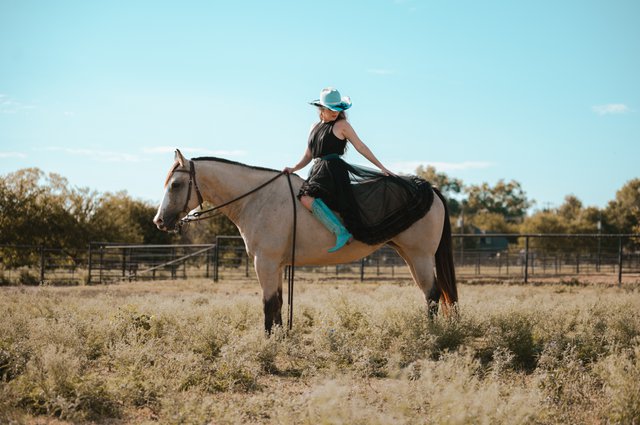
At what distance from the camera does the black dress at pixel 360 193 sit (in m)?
6.29

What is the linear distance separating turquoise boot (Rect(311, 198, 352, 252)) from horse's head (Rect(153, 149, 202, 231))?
1462mm

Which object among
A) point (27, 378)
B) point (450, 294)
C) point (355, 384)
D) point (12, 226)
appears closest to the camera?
point (27, 378)

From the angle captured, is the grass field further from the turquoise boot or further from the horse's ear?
the horse's ear

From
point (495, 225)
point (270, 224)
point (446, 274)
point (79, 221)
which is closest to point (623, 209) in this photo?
point (495, 225)

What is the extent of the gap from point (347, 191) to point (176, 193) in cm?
199

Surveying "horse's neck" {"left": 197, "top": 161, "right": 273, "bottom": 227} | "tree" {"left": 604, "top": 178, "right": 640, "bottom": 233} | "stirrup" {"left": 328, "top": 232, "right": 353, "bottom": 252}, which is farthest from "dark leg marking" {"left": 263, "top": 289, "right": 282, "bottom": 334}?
"tree" {"left": 604, "top": 178, "right": 640, "bottom": 233}

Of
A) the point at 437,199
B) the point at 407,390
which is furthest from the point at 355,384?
the point at 437,199

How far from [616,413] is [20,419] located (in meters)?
3.91

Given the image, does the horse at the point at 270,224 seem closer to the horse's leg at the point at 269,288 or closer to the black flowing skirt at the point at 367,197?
the horse's leg at the point at 269,288

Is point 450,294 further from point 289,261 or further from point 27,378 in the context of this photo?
point 27,378

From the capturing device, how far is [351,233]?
20.9ft

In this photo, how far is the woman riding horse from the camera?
6281 millimetres

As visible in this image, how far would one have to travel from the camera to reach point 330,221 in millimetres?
6262

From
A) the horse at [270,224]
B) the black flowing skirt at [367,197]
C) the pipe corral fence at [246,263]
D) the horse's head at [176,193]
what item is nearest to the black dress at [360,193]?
the black flowing skirt at [367,197]
